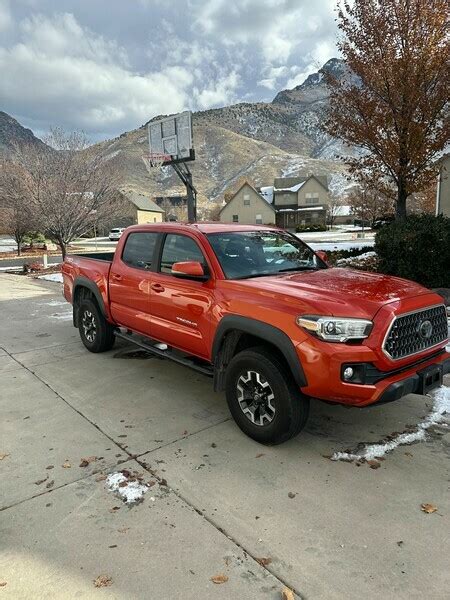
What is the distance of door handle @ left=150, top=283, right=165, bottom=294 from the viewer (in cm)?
456

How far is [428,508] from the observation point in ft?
9.13

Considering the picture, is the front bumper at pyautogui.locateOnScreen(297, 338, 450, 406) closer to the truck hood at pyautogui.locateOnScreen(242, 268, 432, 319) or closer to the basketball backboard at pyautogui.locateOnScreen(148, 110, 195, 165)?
the truck hood at pyautogui.locateOnScreen(242, 268, 432, 319)

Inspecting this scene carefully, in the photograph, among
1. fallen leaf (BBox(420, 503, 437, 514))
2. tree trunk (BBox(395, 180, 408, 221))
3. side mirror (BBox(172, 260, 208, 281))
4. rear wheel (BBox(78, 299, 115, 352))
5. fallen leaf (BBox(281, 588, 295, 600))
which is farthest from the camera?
tree trunk (BBox(395, 180, 408, 221))

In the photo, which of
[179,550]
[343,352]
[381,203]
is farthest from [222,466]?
[381,203]

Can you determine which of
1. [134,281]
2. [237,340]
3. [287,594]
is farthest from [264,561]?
[134,281]

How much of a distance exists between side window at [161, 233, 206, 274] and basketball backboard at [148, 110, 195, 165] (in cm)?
1503

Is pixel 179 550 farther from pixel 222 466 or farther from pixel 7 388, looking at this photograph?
pixel 7 388

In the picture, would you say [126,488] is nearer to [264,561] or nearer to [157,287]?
[264,561]

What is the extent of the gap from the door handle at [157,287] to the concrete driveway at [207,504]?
1.10 m

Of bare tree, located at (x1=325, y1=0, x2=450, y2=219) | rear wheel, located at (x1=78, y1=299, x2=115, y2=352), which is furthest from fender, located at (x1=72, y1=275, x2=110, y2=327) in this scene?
bare tree, located at (x1=325, y1=0, x2=450, y2=219)

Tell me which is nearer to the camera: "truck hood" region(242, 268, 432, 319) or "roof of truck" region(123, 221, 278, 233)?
"truck hood" region(242, 268, 432, 319)

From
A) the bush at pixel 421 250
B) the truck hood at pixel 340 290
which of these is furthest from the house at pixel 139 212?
the truck hood at pixel 340 290

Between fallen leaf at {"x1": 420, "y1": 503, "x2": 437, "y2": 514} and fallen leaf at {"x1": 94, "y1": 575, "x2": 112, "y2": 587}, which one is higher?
fallen leaf at {"x1": 94, "y1": 575, "x2": 112, "y2": 587}

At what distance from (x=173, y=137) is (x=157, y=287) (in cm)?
1714
